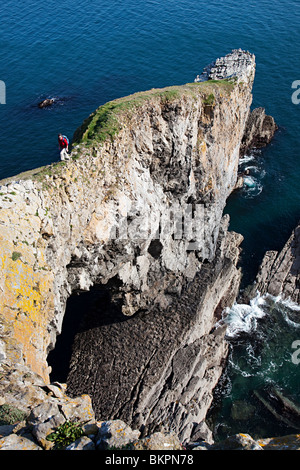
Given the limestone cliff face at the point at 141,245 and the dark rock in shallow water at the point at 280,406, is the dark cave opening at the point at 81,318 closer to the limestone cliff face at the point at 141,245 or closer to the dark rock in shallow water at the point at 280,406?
the limestone cliff face at the point at 141,245

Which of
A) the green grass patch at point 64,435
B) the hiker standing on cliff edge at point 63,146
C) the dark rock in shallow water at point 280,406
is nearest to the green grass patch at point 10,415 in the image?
the green grass patch at point 64,435

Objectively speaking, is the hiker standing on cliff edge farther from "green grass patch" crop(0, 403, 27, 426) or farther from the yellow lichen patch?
"green grass patch" crop(0, 403, 27, 426)

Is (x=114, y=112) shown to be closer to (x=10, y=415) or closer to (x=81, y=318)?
(x=81, y=318)

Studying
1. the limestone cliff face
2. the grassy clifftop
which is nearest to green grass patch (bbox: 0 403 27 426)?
the limestone cliff face

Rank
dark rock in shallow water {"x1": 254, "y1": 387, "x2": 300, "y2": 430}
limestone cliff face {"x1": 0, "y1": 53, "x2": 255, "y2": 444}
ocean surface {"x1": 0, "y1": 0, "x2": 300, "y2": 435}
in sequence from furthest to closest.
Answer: ocean surface {"x1": 0, "y1": 0, "x2": 300, "y2": 435}, dark rock in shallow water {"x1": 254, "y1": 387, "x2": 300, "y2": 430}, limestone cliff face {"x1": 0, "y1": 53, "x2": 255, "y2": 444}

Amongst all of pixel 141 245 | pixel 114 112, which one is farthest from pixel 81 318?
pixel 114 112
